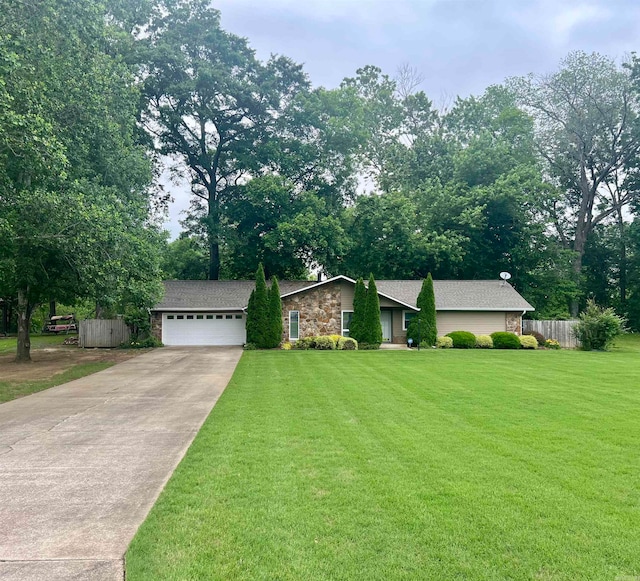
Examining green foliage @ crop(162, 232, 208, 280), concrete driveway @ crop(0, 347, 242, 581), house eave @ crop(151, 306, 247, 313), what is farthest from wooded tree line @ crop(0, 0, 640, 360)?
concrete driveway @ crop(0, 347, 242, 581)

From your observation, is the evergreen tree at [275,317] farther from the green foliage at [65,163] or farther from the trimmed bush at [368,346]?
the green foliage at [65,163]

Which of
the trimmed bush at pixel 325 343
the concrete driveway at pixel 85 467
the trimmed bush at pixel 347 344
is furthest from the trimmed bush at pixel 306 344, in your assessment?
the concrete driveway at pixel 85 467

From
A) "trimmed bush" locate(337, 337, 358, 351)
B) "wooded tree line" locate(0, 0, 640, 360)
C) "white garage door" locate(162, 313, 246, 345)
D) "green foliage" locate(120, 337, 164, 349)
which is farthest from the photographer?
"wooded tree line" locate(0, 0, 640, 360)

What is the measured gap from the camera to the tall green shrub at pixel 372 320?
22.3 meters

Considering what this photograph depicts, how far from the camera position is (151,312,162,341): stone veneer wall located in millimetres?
24375

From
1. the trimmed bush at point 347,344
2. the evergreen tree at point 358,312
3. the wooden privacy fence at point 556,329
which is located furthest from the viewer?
the wooden privacy fence at point 556,329

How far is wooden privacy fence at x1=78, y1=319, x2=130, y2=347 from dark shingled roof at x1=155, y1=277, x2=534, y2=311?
2762 millimetres

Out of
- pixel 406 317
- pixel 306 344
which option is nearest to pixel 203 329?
pixel 306 344

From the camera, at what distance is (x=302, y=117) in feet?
99.5

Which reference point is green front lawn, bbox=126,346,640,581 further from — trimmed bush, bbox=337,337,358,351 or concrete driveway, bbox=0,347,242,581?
trimmed bush, bbox=337,337,358,351

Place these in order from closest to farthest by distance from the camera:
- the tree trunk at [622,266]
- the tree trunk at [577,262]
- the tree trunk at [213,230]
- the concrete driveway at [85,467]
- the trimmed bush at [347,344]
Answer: the concrete driveway at [85,467] → the trimmed bush at [347,344] → the tree trunk at [213,230] → the tree trunk at [577,262] → the tree trunk at [622,266]

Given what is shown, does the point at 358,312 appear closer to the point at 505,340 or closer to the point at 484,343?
the point at 484,343

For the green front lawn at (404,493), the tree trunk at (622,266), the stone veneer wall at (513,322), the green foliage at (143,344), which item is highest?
the tree trunk at (622,266)

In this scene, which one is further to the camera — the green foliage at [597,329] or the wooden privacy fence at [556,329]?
the wooden privacy fence at [556,329]
